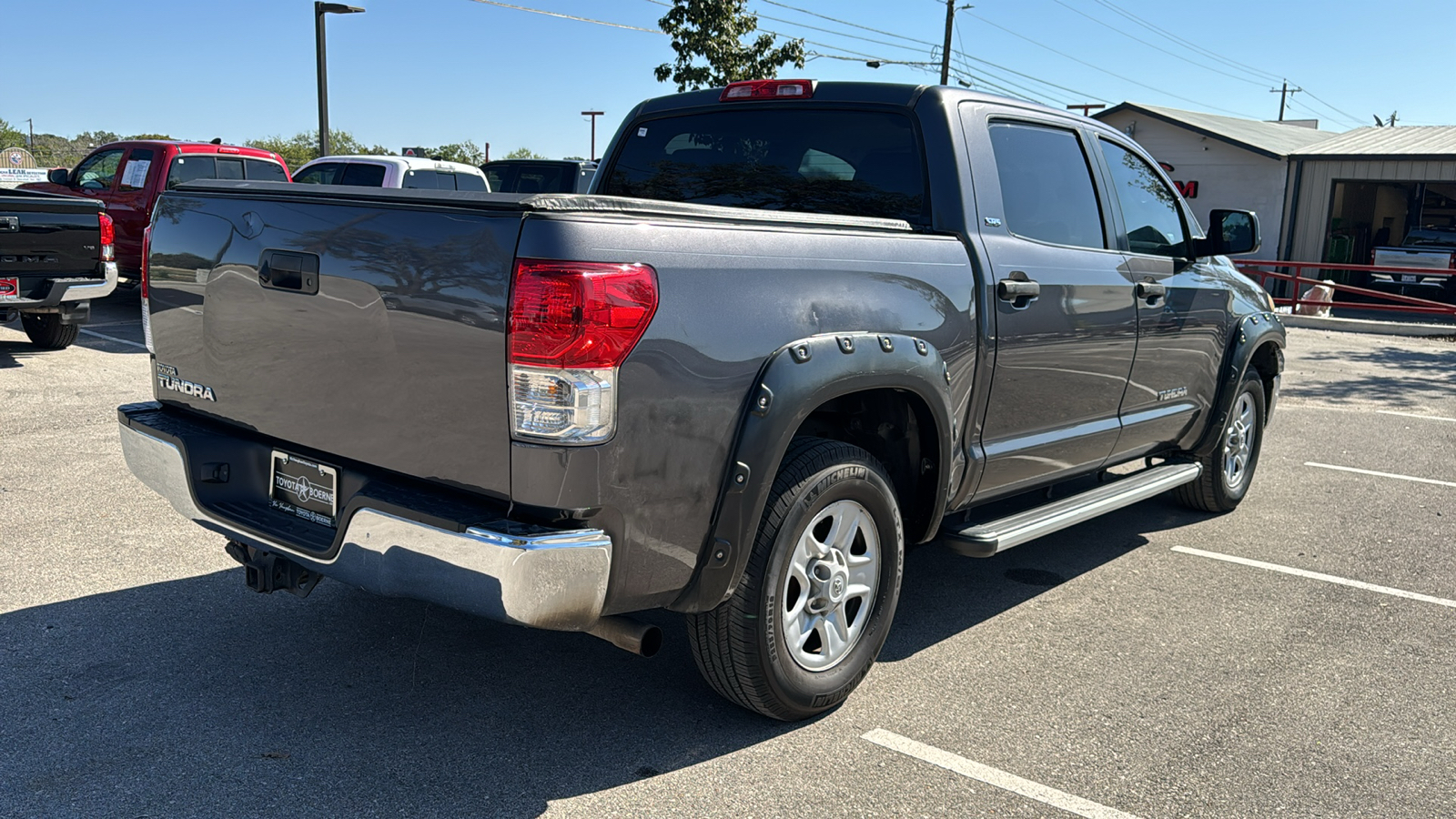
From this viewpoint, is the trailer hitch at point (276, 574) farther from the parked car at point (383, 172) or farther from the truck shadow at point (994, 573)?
the parked car at point (383, 172)

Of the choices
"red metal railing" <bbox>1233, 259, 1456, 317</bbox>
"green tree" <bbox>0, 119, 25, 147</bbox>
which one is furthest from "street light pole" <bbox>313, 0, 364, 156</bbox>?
"green tree" <bbox>0, 119, 25, 147</bbox>

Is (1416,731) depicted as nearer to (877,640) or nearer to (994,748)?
(994,748)

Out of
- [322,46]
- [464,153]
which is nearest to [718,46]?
[322,46]

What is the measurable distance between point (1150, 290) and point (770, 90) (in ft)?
6.29

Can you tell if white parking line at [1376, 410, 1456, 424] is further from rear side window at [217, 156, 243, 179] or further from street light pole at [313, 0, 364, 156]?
street light pole at [313, 0, 364, 156]

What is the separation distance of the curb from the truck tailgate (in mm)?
17493

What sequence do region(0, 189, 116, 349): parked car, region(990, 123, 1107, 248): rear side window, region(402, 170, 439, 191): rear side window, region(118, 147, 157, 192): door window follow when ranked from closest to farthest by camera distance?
region(990, 123, 1107, 248): rear side window < region(0, 189, 116, 349): parked car < region(118, 147, 157, 192): door window < region(402, 170, 439, 191): rear side window

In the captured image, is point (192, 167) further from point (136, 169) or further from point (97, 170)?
point (97, 170)

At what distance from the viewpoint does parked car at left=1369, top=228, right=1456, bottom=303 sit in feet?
78.4

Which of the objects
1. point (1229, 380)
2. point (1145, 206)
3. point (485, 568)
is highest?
point (1145, 206)

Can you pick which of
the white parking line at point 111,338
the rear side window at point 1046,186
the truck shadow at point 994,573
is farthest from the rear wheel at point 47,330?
the rear side window at point 1046,186

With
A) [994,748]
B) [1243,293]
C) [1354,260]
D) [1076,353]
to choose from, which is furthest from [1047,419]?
[1354,260]

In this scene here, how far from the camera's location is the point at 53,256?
9.71 metres

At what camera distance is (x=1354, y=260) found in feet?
100
